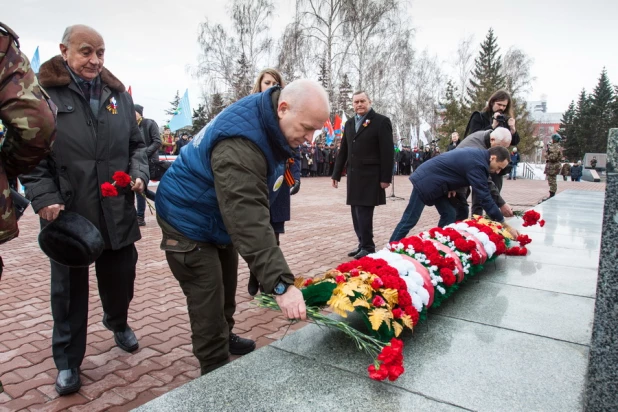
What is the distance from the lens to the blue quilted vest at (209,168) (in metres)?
1.99

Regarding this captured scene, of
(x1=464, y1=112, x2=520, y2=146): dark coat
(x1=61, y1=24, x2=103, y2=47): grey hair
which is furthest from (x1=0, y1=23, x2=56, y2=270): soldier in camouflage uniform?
(x1=464, y1=112, x2=520, y2=146): dark coat

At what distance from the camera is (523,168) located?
3145cm

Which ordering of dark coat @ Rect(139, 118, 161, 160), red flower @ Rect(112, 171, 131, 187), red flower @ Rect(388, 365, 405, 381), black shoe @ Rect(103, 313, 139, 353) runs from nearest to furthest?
1. red flower @ Rect(388, 365, 405, 381)
2. red flower @ Rect(112, 171, 131, 187)
3. black shoe @ Rect(103, 313, 139, 353)
4. dark coat @ Rect(139, 118, 161, 160)

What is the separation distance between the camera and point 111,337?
3367 millimetres

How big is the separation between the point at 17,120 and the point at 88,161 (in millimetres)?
1191

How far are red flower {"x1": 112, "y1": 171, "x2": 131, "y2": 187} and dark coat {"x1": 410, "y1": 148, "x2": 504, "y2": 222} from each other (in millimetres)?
2965

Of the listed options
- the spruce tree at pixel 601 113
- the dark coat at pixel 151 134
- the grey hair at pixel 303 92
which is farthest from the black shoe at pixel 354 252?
the spruce tree at pixel 601 113

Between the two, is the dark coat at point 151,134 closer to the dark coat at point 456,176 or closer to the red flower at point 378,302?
the dark coat at point 456,176

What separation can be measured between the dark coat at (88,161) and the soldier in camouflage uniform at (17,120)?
0.87m

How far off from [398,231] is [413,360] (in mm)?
2829

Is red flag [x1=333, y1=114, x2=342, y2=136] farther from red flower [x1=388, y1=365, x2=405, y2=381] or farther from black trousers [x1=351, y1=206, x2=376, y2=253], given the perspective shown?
red flower [x1=388, y1=365, x2=405, y2=381]

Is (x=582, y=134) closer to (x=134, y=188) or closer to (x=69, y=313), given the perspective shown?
(x=134, y=188)

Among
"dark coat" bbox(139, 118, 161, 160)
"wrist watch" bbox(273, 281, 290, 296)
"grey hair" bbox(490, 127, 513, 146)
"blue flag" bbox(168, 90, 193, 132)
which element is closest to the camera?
"wrist watch" bbox(273, 281, 290, 296)

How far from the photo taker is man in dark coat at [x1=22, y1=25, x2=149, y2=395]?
257cm
